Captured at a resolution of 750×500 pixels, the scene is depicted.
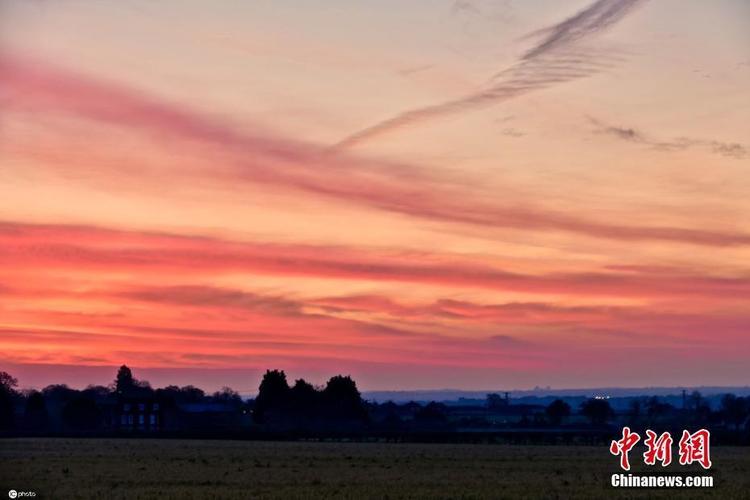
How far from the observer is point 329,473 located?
6862 cm

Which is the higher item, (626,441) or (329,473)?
(626,441)

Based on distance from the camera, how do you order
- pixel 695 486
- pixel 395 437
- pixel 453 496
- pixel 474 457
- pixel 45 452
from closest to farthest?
pixel 453 496, pixel 695 486, pixel 474 457, pixel 45 452, pixel 395 437

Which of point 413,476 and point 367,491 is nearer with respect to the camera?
point 367,491

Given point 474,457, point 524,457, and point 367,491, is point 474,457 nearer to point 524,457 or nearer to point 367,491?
point 524,457

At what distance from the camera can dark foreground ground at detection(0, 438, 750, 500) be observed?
177 feet

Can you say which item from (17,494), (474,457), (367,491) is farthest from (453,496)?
(474,457)

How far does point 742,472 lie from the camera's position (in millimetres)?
73250

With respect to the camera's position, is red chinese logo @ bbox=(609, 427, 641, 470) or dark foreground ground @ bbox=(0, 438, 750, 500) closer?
red chinese logo @ bbox=(609, 427, 641, 470)

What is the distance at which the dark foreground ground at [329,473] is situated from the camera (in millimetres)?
54000

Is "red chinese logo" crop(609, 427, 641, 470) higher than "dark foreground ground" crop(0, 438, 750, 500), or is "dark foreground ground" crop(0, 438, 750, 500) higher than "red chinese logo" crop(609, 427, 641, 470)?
"red chinese logo" crop(609, 427, 641, 470)

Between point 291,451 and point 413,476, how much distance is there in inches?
1356

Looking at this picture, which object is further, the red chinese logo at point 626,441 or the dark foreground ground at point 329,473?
the dark foreground ground at point 329,473

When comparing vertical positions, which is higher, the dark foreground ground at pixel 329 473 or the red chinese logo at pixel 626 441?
the red chinese logo at pixel 626 441

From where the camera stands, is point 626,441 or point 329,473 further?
point 329,473
